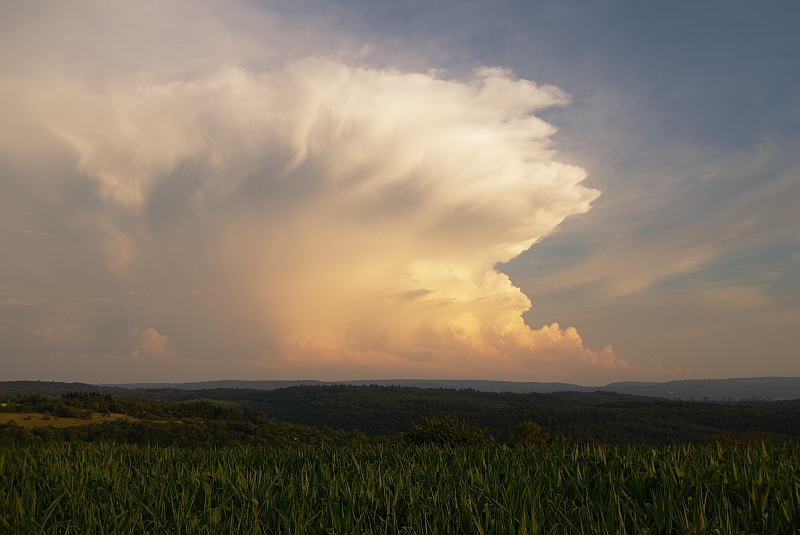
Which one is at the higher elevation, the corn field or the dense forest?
the corn field

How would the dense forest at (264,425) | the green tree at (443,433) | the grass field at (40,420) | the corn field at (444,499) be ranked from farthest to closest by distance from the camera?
the grass field at (40,420)
the dense forest at (264,425)
the green tree at (443,433)
the corn field at (444,499)

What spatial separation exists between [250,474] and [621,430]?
188 m

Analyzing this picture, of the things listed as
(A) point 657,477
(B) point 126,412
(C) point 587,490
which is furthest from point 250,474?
(B) point 126,412

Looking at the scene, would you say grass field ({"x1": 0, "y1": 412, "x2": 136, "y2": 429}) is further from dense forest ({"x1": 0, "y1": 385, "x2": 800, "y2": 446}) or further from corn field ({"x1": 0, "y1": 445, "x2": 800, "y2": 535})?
corn field ({"x1": 0, "y1": 445, "x2": 800, "y2": 535})

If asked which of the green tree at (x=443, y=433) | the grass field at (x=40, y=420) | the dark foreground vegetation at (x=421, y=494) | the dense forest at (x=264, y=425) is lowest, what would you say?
the dense forest at (x=264, y=425)

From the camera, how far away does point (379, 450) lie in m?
12.5

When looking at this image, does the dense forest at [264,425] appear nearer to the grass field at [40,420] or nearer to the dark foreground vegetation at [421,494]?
the grass field at [40,420]

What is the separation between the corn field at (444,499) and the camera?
6.00 m

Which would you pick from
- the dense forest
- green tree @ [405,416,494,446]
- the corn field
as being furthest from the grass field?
the corn field

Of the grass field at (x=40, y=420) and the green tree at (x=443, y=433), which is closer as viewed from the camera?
the green tree at (x=443, y=433)

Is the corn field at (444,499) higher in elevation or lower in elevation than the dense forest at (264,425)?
higher

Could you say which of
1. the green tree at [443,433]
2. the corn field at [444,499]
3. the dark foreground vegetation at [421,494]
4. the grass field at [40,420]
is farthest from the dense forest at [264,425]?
the corn field at [444,499]

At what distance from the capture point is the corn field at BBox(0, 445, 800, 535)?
6.00 meters

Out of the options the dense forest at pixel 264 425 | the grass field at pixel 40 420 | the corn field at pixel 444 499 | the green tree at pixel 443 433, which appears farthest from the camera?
the grass field at pixel 40 420
